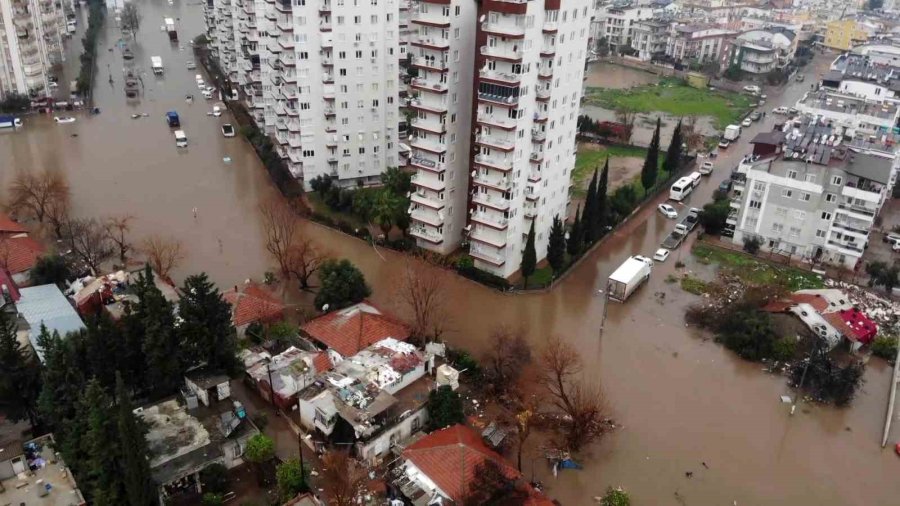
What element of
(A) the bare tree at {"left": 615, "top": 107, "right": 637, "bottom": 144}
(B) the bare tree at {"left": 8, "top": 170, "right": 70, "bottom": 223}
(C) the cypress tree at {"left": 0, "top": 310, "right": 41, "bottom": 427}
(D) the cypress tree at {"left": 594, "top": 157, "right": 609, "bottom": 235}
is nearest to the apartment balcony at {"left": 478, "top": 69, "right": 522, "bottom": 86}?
(D) the cypress tree at {"left": 594, "top": 157, "right": 609, "bottom": 235}

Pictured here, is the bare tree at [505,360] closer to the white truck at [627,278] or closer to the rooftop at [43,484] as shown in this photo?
the white truck at [627,278]

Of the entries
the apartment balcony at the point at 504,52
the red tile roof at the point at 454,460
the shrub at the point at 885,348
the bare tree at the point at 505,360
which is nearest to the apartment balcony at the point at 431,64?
the apartment balcony at the point at 504,52

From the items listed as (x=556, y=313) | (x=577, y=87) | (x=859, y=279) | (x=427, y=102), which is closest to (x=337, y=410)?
(x=556, y=313)

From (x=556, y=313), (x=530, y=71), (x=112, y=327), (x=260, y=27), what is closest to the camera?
(x=112, y=327)

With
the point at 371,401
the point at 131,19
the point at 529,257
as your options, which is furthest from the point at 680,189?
the point at 131,19

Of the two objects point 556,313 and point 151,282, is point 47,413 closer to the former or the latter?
point 151,282

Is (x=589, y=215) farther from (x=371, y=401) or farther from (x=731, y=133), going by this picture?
(x=731, y=133)

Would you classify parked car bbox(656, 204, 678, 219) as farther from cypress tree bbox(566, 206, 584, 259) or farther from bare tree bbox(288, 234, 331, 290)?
bare tree bbox(288, 234, 331, 290)
